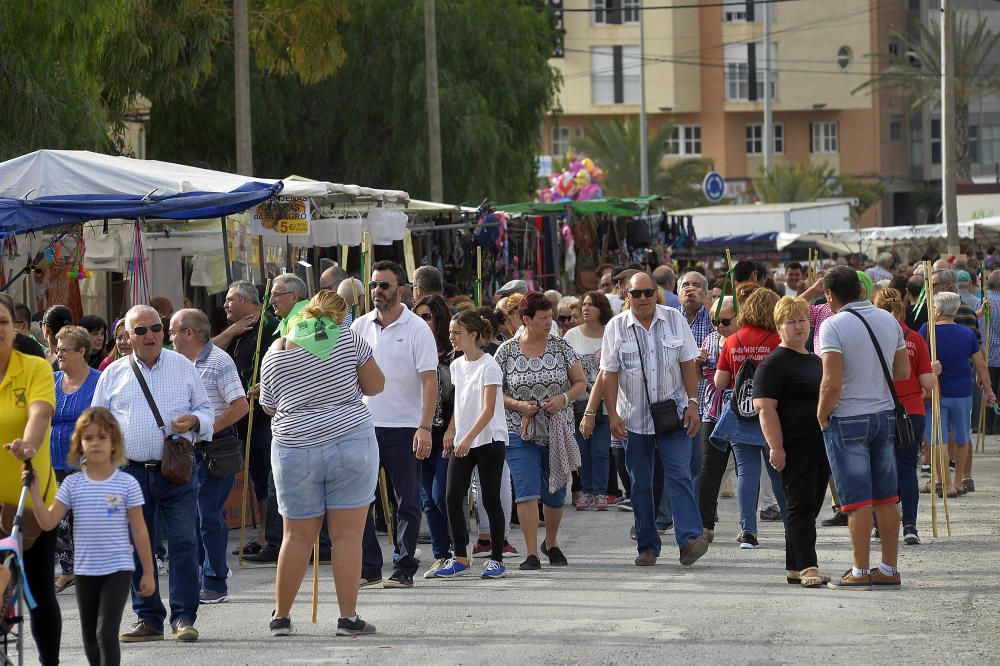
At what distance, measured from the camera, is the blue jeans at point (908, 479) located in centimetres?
1139

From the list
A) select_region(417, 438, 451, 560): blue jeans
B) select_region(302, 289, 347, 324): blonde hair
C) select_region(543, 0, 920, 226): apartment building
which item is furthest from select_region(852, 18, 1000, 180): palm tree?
select_region(302, 289, 347, 324): blonde hair

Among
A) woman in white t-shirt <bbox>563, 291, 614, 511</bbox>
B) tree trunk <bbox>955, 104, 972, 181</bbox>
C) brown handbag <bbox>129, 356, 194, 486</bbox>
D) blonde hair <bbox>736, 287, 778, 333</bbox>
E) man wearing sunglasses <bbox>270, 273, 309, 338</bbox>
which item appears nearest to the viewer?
brown handbag <bbox>129, 356, 194, 486</bbox>

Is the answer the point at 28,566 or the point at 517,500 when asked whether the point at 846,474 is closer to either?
the point at 517,500

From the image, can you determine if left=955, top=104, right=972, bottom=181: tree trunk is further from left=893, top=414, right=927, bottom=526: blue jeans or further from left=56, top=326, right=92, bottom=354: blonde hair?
left=56, top=326, right=92, bottom=354: blonde hair

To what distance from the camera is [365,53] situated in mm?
31469

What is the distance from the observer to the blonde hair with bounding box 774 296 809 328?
31.8ft

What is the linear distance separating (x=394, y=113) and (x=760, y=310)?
20.9m

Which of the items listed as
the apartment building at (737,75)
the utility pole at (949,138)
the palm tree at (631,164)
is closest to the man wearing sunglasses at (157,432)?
the utility pole at (949,138)

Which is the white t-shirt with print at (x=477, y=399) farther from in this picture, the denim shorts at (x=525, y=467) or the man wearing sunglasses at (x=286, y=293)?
the man wearing sunglasses at (x=286, y=293)

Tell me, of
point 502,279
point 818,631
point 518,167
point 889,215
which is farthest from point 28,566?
point 889,215

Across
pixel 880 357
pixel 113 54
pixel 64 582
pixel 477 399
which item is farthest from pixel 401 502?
pixel 113 54

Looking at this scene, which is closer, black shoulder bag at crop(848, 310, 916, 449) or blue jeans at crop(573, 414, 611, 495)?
black shoulder bag at crop(848, 310, 916, 449)

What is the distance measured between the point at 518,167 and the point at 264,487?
21.4m

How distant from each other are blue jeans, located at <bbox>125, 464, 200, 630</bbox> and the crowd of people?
0.04ft
